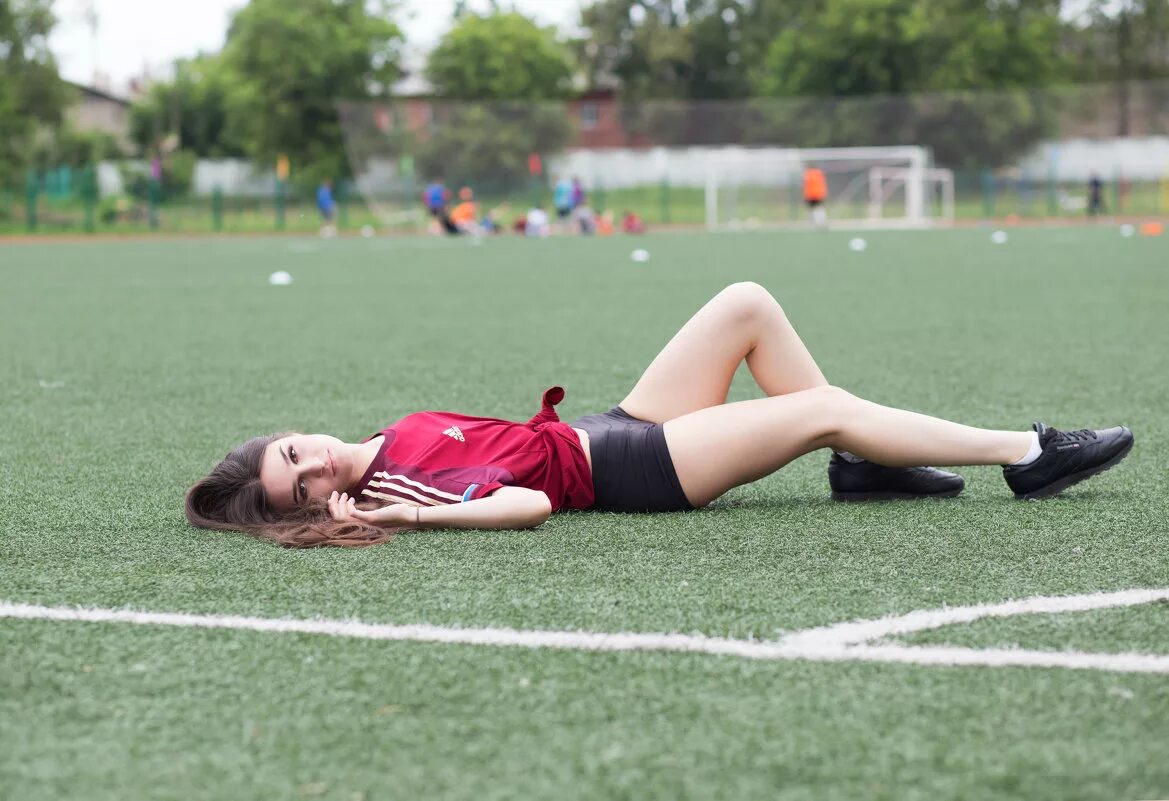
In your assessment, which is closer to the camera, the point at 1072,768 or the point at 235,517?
the point at 1072,768

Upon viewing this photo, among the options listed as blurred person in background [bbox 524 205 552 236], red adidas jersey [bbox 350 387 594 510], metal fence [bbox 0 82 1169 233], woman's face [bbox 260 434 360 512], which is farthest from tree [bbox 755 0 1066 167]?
woman's face [bbox 260 434 360 512]

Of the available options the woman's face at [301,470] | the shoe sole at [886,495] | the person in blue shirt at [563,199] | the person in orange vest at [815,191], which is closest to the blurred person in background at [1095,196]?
the person in orange vest at [815,191]

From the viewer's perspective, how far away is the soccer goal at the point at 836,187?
140 ft

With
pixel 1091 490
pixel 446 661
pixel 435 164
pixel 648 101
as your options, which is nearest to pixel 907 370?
pixel 1091 490

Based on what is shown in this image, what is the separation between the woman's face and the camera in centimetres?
432

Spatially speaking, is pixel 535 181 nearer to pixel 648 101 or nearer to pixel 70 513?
pixel 648 101

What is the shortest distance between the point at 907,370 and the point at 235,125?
A: 242ft

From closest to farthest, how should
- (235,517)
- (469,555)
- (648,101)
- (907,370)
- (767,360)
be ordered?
(469,555) < (235,517) < (767,360) < (907,370) < (648,101)

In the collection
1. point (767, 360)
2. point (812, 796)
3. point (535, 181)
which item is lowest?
point (812, 796)

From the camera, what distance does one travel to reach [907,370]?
866 cm

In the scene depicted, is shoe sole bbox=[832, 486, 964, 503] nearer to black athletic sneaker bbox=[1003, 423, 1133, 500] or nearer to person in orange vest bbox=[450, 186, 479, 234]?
black athletic sneaker bbox=[1003, 423, 1133, 500]

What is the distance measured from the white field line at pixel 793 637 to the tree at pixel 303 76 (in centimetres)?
6194

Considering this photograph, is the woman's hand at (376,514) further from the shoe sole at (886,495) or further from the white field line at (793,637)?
the shoe sole at (886,495)

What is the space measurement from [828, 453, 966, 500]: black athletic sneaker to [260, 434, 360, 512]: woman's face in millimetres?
1622
